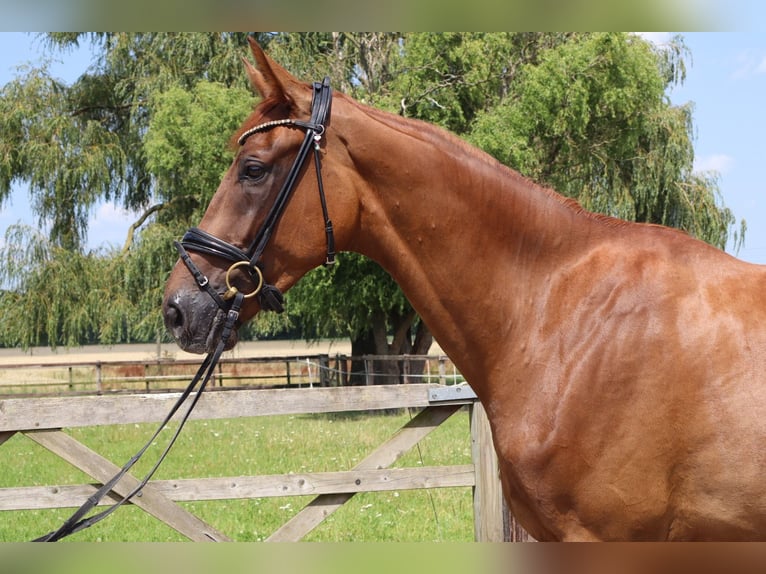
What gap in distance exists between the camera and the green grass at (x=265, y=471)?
6566mm

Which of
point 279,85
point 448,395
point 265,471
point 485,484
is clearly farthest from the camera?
point 265,471

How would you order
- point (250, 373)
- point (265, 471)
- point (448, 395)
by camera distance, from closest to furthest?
point (448, 395) < point (265, 471) < point (250, 373)

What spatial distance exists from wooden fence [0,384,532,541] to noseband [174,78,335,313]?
93.8 inches

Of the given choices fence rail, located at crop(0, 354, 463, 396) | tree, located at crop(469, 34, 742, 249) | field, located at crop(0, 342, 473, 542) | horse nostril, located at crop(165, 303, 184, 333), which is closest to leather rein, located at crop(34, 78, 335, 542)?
horse nostril, located at crop(165, 303, 184, 333)

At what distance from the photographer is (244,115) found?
1599cm

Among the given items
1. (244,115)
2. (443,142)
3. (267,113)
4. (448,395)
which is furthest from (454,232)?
(244,115)

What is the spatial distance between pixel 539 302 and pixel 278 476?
293 centimetres

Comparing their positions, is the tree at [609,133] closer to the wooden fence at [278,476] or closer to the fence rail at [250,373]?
the fence rail at [250,373]

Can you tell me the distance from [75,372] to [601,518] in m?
29.0

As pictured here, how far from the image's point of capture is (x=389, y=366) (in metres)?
19.0

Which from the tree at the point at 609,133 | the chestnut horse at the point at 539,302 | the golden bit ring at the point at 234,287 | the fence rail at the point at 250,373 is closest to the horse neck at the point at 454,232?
the chestnut horse at the point at 539,302

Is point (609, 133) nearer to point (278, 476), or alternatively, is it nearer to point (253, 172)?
point (278, 476)

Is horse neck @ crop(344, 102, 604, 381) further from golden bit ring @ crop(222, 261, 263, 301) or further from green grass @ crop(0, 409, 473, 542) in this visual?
green grass @ crop(0, 409, 473, 542)

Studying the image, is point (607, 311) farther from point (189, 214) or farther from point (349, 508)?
point (189, 214)
